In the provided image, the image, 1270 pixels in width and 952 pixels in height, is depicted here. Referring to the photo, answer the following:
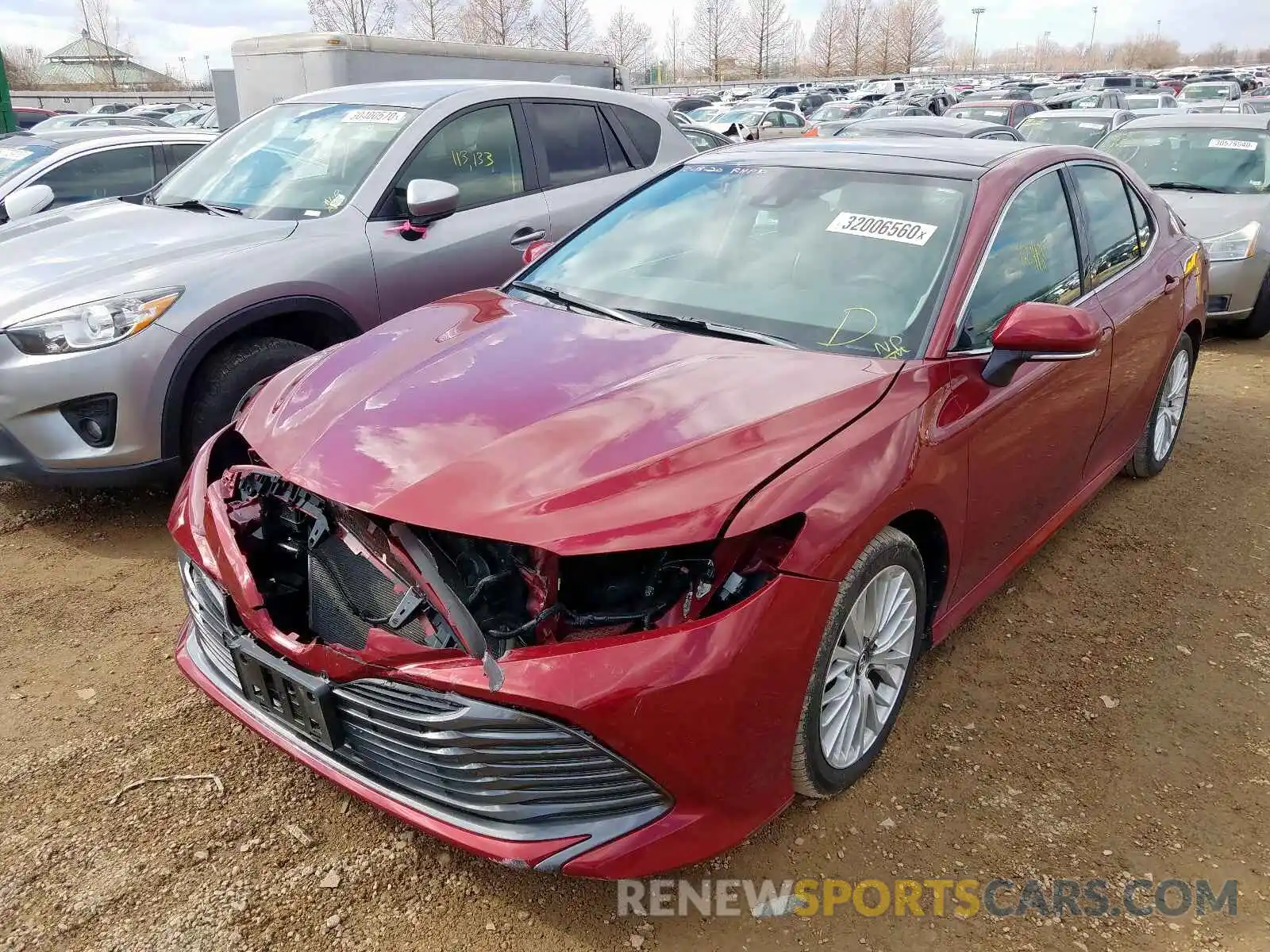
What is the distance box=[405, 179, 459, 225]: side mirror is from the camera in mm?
4156

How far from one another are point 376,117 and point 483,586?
11.7 ft

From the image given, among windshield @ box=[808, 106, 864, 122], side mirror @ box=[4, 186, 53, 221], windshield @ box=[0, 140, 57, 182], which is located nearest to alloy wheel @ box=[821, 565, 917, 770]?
side mirror @ box=[4, 186, 53, 221]

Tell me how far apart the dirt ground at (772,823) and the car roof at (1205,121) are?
19.4ft

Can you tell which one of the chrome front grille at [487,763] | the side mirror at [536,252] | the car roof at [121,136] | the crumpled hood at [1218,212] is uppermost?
the car roof at [121,136]

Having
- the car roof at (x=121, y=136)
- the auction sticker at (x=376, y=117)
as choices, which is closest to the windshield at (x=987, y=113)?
the car roof at (x=121, y=136)

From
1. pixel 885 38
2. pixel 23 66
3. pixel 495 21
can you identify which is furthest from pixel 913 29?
pixel 23 66

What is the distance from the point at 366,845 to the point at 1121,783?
6.73 feet

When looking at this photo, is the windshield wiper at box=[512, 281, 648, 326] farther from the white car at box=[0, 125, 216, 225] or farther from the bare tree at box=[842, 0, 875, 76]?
the bare tree at box=[842, 0, 875, 76]

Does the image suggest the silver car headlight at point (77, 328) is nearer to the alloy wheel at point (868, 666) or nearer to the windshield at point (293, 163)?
the windshield at point (293, 163)

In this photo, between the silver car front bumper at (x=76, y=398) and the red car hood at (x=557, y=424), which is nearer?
the red car hood at (x=557, y=424)

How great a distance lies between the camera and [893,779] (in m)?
2.57

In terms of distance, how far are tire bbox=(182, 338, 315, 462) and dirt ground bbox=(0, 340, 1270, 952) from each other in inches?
21.8

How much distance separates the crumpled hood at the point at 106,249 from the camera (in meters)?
3.63

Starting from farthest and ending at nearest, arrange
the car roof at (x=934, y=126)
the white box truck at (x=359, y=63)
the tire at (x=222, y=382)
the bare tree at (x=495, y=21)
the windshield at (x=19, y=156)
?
the bare tree at (x=495, y=21) → the white box truck at (x=359, y=63) → the car roof at (x=934, y=126) → the windshield at (x=19, y=156) → the tire at (x=222, y=382)
